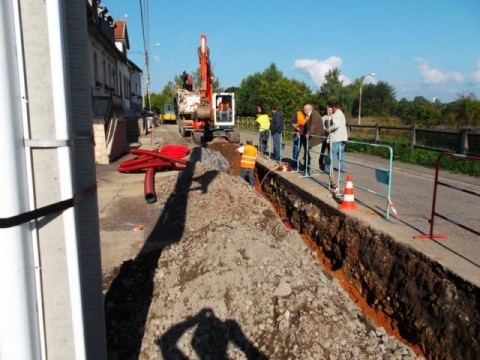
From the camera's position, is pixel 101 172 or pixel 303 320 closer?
pixel 303 320

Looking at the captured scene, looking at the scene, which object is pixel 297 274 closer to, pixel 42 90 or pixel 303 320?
pixel 303 320

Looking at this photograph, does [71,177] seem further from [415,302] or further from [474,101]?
[474,101]

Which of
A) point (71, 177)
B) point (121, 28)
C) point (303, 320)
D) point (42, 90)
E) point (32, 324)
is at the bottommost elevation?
point (303, 320)

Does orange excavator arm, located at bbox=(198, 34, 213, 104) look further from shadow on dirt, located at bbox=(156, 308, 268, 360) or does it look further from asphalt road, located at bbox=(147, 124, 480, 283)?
shadow on dirt, located at bbox=(156, 308, 268, 360)

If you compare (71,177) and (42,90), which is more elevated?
(42,90)

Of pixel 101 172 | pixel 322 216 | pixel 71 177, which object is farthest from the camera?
pixel 101 172

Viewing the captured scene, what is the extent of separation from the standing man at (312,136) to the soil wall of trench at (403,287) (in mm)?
2808

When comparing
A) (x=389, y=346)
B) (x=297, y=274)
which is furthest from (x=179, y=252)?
(x=389, y=346)

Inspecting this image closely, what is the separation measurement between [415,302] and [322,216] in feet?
10.4

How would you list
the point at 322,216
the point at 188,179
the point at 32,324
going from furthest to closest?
the point at 188,179 → the point at 322,216 → the point at 32,324

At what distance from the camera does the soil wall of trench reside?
410cm

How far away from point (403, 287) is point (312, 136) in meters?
5.91

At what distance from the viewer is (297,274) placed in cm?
484

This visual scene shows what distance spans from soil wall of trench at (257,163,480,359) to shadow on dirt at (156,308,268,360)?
1.81 m
